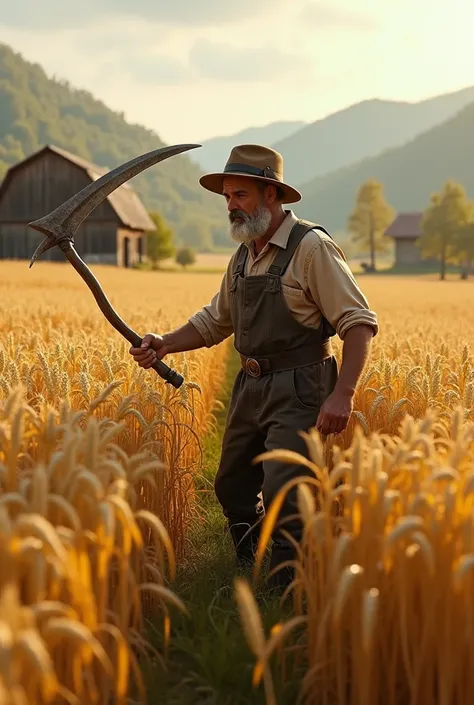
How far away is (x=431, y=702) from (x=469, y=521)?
0.58m

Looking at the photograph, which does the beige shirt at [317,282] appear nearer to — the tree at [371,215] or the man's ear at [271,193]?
the man's ear at [271,193]

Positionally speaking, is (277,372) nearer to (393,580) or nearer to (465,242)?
(393,580)

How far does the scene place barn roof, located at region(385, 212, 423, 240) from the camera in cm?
8300

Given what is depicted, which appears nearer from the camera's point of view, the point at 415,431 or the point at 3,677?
the point at 3,677

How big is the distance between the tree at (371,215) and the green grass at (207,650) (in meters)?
83.6

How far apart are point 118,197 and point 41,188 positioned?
4.74 metres

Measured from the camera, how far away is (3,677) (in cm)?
159

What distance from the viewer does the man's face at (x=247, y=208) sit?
14.1 feet

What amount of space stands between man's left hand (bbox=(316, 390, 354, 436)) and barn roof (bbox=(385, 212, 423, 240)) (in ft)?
264

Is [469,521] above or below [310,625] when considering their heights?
above

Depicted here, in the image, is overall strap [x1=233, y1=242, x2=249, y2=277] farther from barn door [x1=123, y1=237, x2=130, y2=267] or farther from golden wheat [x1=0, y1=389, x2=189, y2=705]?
barn door [x1=123, y1=237, x2=130, y2=267]

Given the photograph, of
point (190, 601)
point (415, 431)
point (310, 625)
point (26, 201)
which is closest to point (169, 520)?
point (190, 601)

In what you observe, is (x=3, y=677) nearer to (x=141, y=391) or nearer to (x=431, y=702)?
(x=431, y=702)

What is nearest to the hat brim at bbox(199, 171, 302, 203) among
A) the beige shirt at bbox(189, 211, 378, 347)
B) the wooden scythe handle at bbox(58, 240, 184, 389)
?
the beige shirt at bbox(189, 211, 378, 347)
